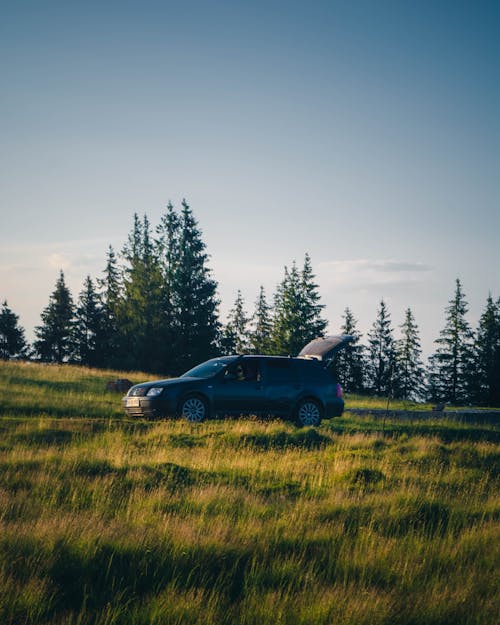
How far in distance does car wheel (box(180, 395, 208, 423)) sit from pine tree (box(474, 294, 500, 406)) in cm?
5418

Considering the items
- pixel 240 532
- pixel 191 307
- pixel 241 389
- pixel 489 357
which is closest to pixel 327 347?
pixel 241 389

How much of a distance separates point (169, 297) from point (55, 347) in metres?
26.0

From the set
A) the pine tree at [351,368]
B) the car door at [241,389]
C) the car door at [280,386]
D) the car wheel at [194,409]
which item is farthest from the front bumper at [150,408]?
the pine tree at [351,368]

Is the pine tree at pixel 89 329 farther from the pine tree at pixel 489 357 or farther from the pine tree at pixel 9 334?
the pine tree at pixel 489 357

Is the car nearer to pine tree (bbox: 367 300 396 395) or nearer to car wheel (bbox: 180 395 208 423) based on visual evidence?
car wheel (bbox: 180 395 208 423)

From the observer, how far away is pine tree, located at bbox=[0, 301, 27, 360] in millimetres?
69500

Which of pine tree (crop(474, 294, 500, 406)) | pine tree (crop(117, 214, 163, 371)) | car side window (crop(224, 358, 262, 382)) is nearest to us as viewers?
car side window (crop(224, 358, 262, 382))

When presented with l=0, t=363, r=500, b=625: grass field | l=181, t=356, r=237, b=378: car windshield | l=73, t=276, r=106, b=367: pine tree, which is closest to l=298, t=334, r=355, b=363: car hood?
l=181, t=356, r=237, b=378: car windshield

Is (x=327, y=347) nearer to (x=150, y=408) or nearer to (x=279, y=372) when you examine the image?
(x=279, y=372)

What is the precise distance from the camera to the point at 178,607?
13.4ft

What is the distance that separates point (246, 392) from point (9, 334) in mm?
63377

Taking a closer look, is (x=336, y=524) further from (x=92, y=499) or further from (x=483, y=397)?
(x=483, y=397)

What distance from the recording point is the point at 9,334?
69.8m

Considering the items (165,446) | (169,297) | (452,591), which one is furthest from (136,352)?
(452,591)
